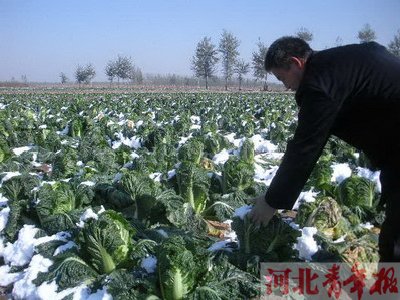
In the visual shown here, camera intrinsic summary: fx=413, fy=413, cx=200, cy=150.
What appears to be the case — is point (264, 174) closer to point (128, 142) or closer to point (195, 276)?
point (195, 276)

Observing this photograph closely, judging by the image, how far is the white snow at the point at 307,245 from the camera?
14.6 ft

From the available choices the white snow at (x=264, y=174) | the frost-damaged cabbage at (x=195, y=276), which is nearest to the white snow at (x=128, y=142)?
the white snow at (x=264, y=174)

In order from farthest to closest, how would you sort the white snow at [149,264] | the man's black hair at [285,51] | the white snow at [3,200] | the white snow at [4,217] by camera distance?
1. the white snow at [3,200]
2. the white snow at [4,217]
3. the white snow at [149,264]
4. the man's black hair at [285,51]

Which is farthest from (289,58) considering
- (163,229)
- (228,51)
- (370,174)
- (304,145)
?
(228,51)

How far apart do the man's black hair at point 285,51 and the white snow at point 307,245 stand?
2.30 m

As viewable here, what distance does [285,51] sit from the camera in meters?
2.92

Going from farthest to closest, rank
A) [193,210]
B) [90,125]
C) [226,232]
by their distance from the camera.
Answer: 1. [90,125]
2. [193,210]
3. [226,232]

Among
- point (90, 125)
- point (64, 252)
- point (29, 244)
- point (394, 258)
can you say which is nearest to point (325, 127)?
point (394, 258)

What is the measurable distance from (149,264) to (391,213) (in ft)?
7.34

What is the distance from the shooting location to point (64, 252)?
4340 millimetres

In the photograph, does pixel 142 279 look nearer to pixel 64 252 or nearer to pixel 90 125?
pixel 64 252

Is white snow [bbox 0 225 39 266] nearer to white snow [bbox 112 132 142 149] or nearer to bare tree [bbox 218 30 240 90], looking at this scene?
white snow [bbox 112 132 142 149]

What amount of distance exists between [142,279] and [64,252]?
1018 mm

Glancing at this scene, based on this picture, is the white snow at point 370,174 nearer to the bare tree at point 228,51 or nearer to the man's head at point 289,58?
the man's head at point 289,58
